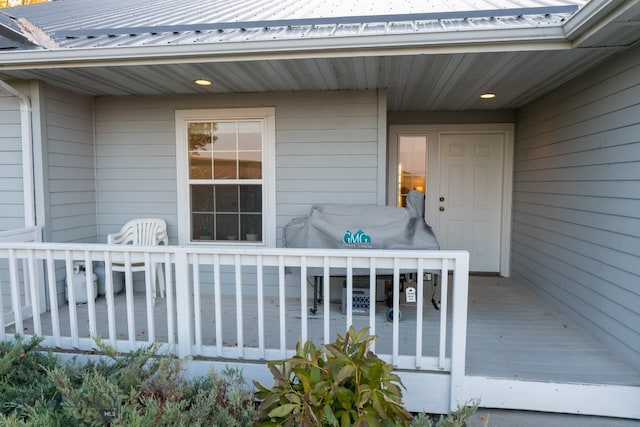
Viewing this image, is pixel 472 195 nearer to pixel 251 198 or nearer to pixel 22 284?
pixel 251 198

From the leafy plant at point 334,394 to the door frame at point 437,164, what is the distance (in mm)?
3986

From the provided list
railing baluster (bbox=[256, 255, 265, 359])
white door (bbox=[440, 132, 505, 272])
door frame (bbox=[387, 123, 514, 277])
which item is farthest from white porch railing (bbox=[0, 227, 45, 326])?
white door (bbox=[440, 132, 505, 272])

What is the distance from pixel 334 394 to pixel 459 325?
3.25 ft

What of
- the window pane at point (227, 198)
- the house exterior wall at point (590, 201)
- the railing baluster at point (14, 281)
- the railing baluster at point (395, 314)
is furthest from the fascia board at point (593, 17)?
the railing baluster at point (14, 281)

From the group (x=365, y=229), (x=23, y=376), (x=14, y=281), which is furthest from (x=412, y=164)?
(x=23, y=376)

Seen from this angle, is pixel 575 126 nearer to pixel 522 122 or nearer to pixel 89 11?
pixel 522 122

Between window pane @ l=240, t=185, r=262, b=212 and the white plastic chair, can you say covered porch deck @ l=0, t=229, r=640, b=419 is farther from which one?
window pane @ l=240, t=185, r=262, b=212

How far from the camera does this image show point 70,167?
4.02 metres

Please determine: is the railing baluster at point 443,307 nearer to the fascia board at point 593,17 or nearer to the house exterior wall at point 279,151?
the fascia board at point 593,17

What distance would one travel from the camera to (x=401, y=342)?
2977mm

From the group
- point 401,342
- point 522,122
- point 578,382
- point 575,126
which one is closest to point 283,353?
point 401,342

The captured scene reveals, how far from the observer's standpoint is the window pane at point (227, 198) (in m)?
4.30

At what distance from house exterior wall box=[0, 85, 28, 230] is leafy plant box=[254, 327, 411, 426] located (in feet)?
11.6

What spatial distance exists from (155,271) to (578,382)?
3.82 meters
